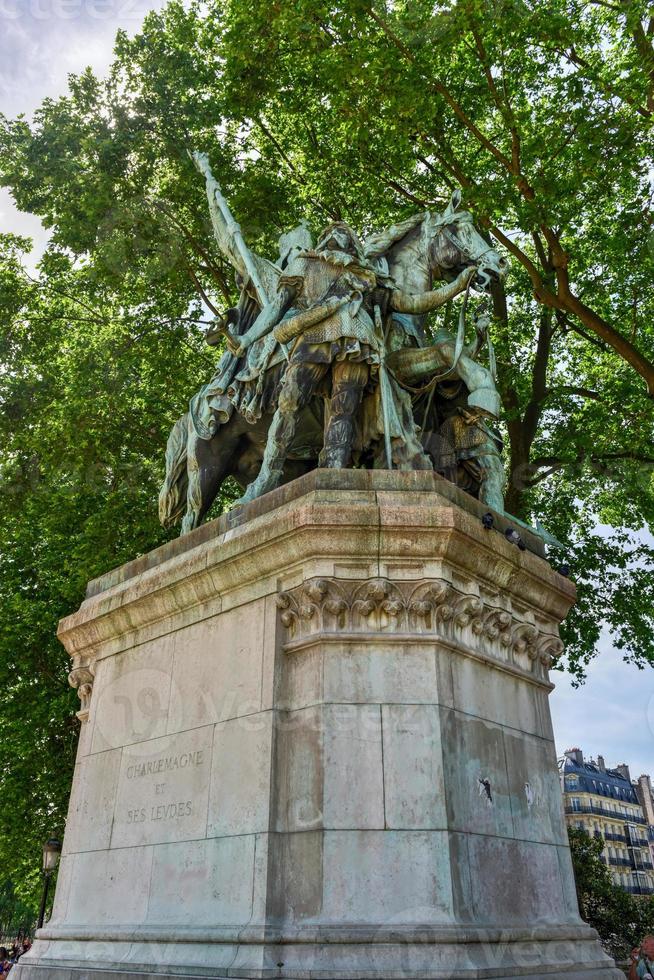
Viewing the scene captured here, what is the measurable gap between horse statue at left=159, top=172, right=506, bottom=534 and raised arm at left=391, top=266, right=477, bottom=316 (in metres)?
0.12

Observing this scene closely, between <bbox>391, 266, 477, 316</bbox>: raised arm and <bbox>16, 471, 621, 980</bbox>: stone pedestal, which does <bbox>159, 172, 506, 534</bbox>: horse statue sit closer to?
<bbox>391, 266, 477, 316</bbox>: raised arm

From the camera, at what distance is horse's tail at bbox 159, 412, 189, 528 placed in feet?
30.3

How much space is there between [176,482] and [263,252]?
34.2 feet

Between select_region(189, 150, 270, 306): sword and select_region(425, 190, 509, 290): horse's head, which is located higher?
select_region(189, 150, 270, 306): sword

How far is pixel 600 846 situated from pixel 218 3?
77.7 feet

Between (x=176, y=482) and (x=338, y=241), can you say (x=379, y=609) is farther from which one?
(x=176, y=482)

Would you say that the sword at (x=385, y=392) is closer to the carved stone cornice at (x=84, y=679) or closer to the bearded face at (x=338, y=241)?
the bearded face at (x=338, y=241)

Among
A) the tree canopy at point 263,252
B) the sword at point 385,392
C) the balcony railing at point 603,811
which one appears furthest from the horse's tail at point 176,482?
the balcony railing at point 603,811

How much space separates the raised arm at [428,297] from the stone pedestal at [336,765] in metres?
2.19

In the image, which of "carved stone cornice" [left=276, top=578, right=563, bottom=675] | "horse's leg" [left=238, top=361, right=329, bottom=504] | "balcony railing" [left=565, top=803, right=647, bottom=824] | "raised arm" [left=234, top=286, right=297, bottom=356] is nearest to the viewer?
"carved stone cornice" [left=276, top=578, right=563, bottom=675]

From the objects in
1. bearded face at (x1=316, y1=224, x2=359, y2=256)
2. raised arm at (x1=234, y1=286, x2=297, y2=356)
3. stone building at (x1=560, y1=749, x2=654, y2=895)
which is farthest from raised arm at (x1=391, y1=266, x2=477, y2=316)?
stone building at (x1=560, y1=749, x2=654, y2=895)

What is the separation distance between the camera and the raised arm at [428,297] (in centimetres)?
796

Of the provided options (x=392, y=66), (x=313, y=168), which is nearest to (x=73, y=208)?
(x=313, y=168)

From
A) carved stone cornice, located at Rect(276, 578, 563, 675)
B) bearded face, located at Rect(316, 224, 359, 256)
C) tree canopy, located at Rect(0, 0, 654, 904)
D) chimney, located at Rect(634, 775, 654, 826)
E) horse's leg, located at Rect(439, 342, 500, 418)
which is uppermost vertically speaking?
chimney, located at Rect(634, 775, 654, 826)
